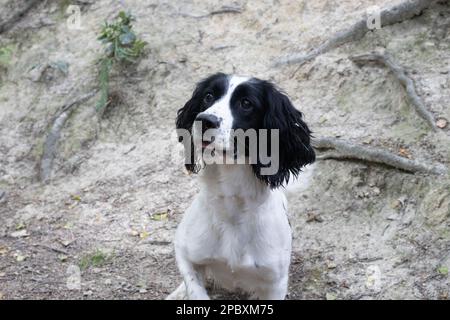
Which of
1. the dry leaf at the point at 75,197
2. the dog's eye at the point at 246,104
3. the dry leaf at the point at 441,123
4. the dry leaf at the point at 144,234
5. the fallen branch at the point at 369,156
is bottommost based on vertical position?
the dry leaf at the point at 144,234

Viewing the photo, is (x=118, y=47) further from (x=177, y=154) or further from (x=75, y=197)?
(x=75, y=197)

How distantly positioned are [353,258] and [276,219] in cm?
111

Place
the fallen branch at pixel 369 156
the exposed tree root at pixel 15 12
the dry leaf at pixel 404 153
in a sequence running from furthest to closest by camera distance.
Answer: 1. the exposed tree root at pixel 15 12
2. the dry leaf at pixel 404 153
3. the fallen branch at pixel 369 156

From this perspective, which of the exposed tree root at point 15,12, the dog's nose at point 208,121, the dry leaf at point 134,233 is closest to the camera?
the dog's nose at point 208,121

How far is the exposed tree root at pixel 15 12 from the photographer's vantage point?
7.98 metres

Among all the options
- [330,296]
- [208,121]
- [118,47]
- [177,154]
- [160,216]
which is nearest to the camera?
[208,121]

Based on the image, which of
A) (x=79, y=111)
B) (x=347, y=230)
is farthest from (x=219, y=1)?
(x=347, y=230)

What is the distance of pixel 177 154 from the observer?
614 centimetres

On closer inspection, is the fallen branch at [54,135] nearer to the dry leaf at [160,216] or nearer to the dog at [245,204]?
the dry leaf at [160,216]


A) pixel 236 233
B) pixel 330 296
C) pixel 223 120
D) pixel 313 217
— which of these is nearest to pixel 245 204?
pixel 236 233

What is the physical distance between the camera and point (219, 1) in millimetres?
7527

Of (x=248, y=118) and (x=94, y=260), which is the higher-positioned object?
(x=248, y=118)

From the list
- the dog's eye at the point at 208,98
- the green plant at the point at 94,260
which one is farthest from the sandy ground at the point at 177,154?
the dog's eye at the point at 208,98

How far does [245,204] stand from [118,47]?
11.6ft
